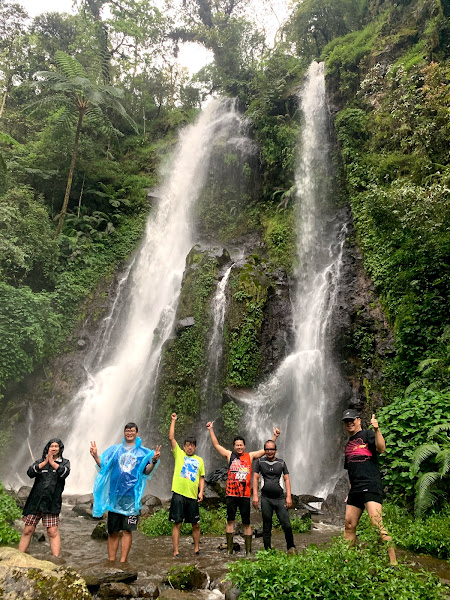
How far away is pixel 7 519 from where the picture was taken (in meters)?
6.59

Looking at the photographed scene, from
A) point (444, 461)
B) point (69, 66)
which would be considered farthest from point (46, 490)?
point (69, 66)

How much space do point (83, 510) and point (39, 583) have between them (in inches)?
239

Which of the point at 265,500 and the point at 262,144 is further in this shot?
the point at 262,144

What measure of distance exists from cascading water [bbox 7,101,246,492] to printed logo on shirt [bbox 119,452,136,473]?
315 inches

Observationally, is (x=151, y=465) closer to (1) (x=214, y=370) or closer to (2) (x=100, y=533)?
(2) (x=100, y=533)

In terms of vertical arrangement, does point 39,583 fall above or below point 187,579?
above

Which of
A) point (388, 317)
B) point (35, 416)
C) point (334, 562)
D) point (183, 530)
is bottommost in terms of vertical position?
point (183, 530)

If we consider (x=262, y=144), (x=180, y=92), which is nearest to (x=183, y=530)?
(x=262, y=144)

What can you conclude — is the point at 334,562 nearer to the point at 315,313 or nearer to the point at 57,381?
the point at 315,313

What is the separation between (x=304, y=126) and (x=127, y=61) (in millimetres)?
16126

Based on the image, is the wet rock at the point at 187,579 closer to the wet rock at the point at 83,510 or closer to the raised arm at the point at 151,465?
the raised arm at the point at 151,465

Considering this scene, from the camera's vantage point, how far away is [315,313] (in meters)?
14.1

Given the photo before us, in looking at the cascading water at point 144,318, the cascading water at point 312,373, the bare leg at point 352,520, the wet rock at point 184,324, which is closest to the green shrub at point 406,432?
the bare leg at point 352,520

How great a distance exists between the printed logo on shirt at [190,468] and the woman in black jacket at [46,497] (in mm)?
1513
